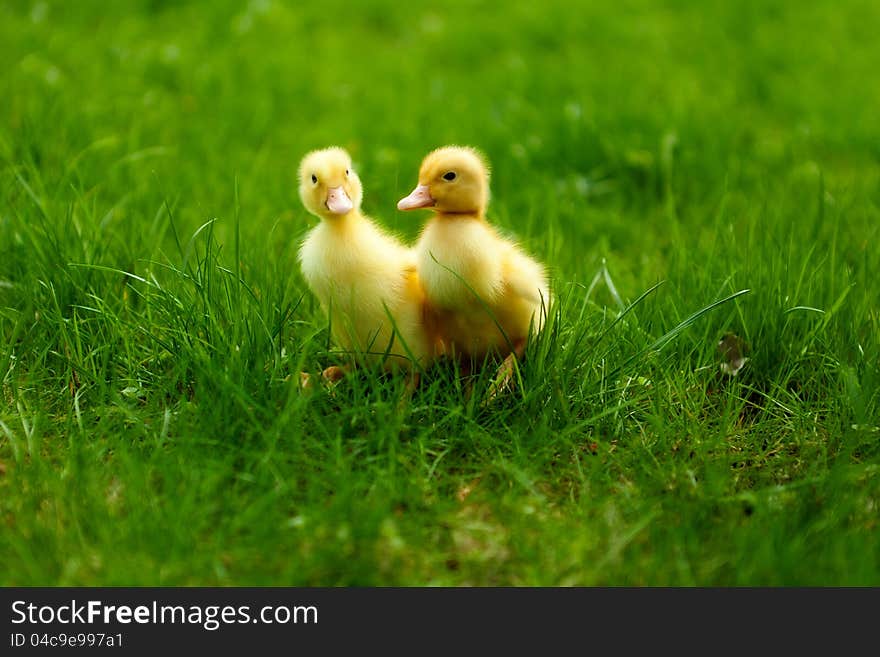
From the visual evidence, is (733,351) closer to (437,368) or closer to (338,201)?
(437,368)

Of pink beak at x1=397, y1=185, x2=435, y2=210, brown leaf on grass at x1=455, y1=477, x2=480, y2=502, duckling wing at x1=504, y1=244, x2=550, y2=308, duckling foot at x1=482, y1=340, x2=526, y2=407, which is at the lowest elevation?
brown leaf on grass at x1=455, y1=477, x2=480, y2=502

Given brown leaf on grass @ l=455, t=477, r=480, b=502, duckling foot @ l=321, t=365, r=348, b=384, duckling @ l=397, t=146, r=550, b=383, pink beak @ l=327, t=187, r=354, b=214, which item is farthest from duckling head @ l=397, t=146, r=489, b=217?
brown leaf on grass @ l=455, t=477, r=480, b=502

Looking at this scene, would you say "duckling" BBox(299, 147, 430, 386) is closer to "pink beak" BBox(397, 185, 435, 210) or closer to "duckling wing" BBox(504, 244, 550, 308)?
"pink beak" BBox(397, 185, 435, 210)

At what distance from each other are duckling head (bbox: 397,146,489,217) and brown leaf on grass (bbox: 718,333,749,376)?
1115 mm

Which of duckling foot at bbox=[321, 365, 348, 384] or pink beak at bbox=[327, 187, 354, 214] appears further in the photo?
duckling foot at bbox=[321, 365, 348, 384]

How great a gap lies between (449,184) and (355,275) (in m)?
0.39

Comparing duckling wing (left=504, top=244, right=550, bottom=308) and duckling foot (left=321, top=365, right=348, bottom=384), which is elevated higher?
duckling wing (left=504, top=244, right=550, bottom=308)

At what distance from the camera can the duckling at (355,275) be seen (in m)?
2.91

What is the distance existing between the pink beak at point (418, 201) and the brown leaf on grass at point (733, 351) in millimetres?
1214

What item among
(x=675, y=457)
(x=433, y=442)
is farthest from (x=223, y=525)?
(x=675, y=457)

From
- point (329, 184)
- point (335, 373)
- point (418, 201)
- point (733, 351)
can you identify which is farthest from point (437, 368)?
point (733, 351)

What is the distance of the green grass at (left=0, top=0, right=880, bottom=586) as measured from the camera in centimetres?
262

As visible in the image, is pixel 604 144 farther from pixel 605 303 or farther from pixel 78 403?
pixel 78 403

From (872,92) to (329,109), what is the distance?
11.3 feet
